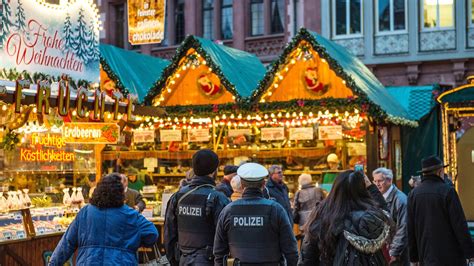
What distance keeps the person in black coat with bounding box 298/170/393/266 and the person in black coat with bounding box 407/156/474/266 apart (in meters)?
2.55

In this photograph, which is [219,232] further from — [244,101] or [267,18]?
[267,18]

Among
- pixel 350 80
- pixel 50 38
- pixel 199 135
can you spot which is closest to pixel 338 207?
pixel 50 38

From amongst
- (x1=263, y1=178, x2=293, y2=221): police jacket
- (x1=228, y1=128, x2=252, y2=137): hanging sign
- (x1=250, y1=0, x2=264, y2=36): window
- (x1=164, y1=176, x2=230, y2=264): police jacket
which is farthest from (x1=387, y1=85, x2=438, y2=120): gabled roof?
(x1=164, y1=176, x2=230, y2=264): police jacket

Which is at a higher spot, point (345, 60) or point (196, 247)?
point (345, 60)

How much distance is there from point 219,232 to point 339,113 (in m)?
9.26

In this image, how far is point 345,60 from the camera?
1669cm

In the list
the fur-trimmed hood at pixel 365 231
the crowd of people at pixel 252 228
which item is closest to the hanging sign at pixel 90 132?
the crowd of people at pixel 252 228

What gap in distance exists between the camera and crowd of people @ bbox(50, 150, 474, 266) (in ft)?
18.6

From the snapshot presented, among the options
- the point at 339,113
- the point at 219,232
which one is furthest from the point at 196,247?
the point at 339,113

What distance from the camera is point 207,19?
27.8 meters

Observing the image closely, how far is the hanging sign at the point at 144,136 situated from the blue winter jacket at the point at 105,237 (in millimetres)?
12282

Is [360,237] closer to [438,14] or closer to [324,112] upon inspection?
[324,112]

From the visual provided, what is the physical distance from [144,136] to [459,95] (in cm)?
742

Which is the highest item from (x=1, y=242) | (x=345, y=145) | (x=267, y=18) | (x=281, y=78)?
(x=267, y=18)
